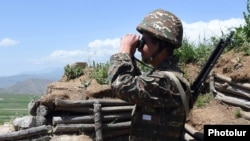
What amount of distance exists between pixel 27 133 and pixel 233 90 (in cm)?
387

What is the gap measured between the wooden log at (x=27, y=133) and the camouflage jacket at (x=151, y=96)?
195 inches

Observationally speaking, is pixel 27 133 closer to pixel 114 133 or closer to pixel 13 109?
pixel 114 133

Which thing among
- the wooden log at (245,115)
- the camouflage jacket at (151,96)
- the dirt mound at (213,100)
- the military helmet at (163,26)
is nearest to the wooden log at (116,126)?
the dirt mound at (213,100)

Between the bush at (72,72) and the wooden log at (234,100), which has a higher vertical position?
the bush at (72,72)

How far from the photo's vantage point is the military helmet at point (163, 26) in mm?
3830

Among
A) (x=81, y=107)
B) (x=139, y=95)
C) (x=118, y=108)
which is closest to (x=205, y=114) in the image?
(x=118, y=108)

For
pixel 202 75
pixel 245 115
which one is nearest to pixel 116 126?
pixel 245 115

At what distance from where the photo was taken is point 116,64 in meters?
3.71

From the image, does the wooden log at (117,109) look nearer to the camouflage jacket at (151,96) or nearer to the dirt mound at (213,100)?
the dirt mound at (213,100)

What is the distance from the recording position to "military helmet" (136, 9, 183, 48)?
12.6ft

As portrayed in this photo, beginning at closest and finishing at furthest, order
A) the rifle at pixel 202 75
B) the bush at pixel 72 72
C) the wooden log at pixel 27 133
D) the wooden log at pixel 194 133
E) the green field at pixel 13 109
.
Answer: the rifle at pixel 202 75
the wooden log at pixel 194 133
the wooden log at pixel 27 133
the green field at pixel 13 109
the bush at pixel 72 72

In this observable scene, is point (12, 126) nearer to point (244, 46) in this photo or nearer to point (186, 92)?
point (244, 46)

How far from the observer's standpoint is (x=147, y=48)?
12.5 feet

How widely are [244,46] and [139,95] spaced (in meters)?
6.05
